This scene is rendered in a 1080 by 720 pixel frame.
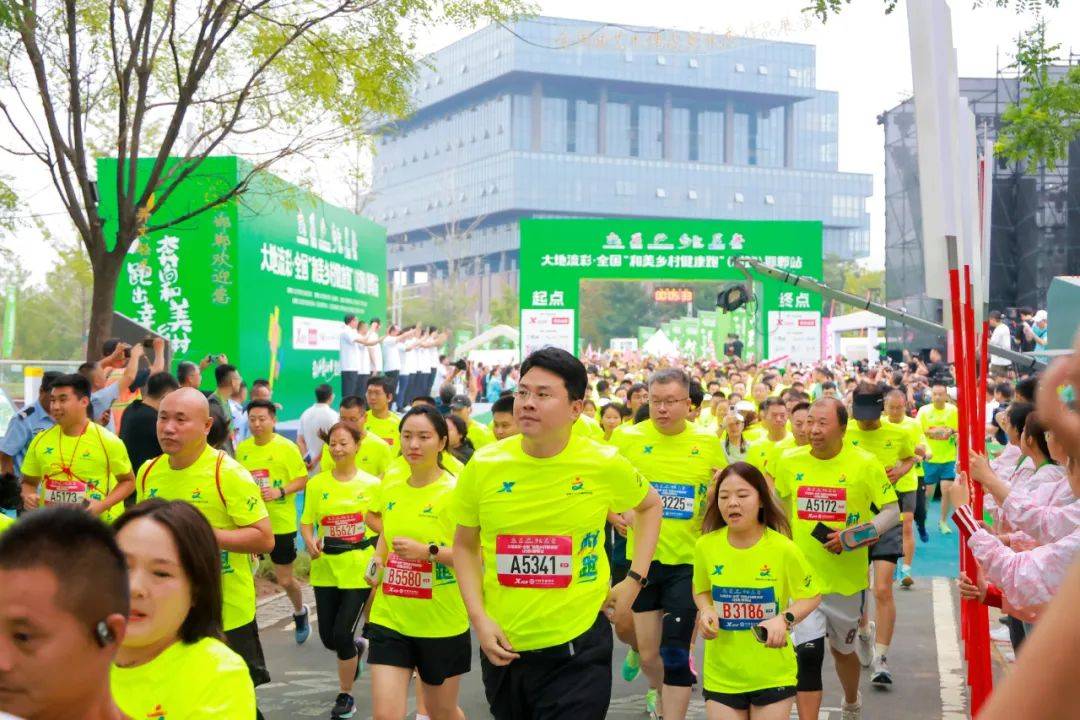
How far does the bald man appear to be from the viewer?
609 centimetres

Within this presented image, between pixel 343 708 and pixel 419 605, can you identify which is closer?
pixel 419 605

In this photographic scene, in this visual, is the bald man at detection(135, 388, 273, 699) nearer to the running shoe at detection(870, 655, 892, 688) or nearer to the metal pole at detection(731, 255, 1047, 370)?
the running shoe at detection(870, 655, 892, 688)

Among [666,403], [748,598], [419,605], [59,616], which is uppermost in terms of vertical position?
[666,403]

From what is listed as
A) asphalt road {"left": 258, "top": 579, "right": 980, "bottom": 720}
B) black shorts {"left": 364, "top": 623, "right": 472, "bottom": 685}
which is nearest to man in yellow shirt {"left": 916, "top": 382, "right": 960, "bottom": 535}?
asphalt road {"left": 258, "top": 579, "right": 980, "bottom": 720}

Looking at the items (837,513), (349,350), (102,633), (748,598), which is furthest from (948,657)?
(349,350)

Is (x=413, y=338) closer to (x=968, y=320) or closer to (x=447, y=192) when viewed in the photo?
(x=968, y=320)

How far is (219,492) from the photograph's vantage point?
20.2ft

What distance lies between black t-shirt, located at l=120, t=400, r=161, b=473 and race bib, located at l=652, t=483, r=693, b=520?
3.53m

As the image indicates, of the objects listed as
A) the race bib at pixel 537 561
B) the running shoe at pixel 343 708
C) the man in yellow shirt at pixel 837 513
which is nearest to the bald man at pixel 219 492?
the race bib at pixel 537 561


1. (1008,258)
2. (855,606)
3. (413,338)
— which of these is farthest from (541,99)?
(855,606)

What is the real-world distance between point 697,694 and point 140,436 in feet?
13.7

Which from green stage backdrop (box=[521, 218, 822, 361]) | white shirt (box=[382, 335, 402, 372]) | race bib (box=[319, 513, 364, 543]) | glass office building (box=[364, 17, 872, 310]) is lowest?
race bib (box=[319, 513, 364, 543])

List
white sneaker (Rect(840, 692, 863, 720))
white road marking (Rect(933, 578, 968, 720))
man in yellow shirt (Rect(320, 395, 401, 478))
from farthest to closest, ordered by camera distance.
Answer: man in yellow shirt (Rect(320, 395, 401, 478))
white road marking (Rect(933, 578, 968, 720))
white sneaker (Rect(840, 692, 863, 720))

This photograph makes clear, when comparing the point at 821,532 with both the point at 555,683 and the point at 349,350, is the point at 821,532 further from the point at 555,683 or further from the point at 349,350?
the point at 349,350
